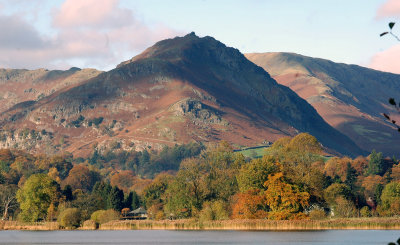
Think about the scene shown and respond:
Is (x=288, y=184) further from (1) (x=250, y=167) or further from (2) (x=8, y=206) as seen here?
(2) (x=8, y=206)

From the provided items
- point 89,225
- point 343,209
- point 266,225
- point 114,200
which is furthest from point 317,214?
point 114,200

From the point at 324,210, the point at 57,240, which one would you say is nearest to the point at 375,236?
the point at 324,210

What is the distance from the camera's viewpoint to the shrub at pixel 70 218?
132 m

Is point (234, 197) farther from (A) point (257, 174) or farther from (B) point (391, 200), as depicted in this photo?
(B) point (391, 200)

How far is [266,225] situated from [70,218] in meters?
41.9

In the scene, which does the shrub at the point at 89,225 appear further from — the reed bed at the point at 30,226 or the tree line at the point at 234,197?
the reed bed at the point at 30,226

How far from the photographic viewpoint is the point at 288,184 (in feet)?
393

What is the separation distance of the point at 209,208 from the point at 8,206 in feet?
193

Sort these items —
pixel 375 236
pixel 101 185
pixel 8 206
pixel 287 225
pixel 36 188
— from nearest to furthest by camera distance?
pixel 375 236
pixel 287 225
pixel 36 188
pixel 8 206
pixel 101 185

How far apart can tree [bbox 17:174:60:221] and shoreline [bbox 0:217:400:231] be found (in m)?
3.27

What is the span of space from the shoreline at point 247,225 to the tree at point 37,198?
10.7 ft

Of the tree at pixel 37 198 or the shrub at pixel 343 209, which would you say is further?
the tree at pixel 37 198

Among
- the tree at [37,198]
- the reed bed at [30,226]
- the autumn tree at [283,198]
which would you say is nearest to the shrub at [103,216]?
the reed bed at [30,226]

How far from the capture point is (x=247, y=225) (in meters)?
117
